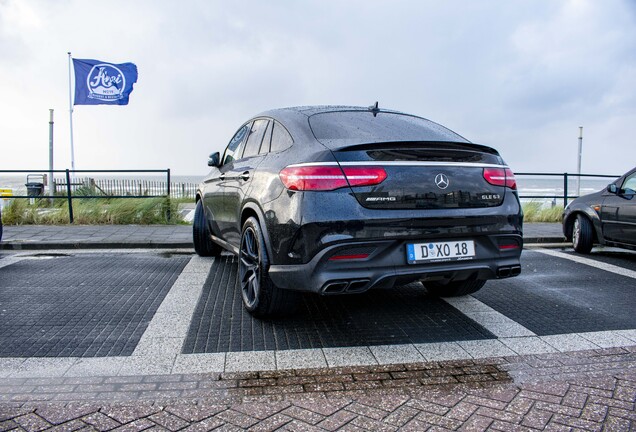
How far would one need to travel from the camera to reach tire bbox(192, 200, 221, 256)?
22.5 ft

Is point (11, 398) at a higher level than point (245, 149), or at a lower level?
lower

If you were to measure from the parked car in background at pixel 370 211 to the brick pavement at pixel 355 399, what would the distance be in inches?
24.9

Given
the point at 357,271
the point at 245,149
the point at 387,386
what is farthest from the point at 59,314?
the point at 387,386

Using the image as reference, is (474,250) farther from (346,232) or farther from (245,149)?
(245,149)

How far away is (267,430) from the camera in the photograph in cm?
245

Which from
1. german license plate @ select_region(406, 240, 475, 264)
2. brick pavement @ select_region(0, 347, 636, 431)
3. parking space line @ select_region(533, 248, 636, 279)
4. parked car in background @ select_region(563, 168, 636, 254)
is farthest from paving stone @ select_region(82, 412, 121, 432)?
parked car in background @ select_region(563, 168, 636, 254)

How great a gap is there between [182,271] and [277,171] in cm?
296

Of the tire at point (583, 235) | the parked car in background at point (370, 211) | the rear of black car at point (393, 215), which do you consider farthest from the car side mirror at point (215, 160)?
the tire at point (583, 235)

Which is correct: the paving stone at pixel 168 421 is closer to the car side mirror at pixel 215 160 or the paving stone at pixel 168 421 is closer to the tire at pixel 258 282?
the tire at pixel 258 282

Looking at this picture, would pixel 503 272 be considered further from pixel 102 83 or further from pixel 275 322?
pixel 102 83

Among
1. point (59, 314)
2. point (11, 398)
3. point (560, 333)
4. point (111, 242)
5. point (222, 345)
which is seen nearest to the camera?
point (11, 398)

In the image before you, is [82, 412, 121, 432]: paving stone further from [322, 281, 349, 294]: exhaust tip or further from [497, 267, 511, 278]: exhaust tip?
[497, 267, 511, 278]: exhaust tip

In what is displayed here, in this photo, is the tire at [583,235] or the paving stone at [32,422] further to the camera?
the tire at [583,235]

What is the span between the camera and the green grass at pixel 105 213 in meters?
11.0
